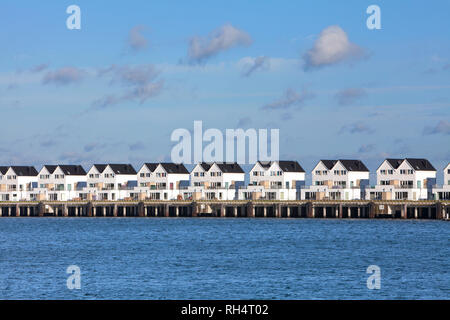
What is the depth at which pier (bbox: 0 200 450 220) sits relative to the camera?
137 m

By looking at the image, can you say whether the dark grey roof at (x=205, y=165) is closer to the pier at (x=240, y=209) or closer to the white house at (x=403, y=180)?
the pier at (x=240, y=209)

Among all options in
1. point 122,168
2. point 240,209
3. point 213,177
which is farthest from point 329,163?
point 122,168

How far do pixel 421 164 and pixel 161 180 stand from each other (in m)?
60.7

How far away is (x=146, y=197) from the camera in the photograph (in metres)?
182

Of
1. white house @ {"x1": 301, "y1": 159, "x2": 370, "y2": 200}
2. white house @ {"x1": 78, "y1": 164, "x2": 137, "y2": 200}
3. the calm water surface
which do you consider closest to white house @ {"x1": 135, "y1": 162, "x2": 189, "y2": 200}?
white house @ {"x1": 78, "y1": 164, "x2": 137, "y2": 200}

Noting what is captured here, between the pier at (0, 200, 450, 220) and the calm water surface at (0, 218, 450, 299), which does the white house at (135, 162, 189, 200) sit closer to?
the pier at (0, 200, 450, 220)

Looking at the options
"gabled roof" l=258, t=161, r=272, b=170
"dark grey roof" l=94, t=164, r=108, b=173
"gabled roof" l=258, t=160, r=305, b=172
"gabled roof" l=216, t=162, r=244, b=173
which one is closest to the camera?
"gabled roof" l=258, t=160, r=305, b=172

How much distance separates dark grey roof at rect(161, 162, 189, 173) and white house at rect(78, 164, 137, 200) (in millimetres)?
10559

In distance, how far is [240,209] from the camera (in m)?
164

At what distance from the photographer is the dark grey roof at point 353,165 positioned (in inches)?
6368

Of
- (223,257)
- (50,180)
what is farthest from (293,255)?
(50,180)
